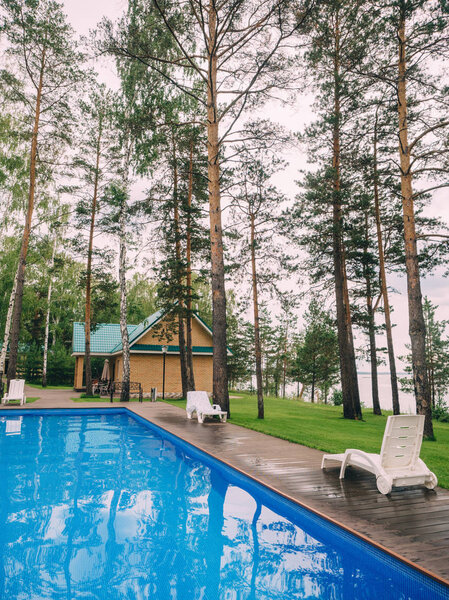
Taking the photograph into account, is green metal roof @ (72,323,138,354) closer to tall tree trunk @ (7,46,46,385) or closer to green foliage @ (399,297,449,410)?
tall tree trunk @ (7,46,46,385)

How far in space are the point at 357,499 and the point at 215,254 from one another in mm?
8995

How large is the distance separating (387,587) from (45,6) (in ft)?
65.2

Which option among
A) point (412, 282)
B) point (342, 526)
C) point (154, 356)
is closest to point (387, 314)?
point (412, 282)

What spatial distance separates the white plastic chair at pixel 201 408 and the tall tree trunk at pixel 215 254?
366 mm

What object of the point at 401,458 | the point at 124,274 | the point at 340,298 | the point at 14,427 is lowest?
the point at 14,427

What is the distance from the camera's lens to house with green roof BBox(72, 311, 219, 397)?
76.8 ft

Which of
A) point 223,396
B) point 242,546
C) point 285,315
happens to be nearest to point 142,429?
point 223,396

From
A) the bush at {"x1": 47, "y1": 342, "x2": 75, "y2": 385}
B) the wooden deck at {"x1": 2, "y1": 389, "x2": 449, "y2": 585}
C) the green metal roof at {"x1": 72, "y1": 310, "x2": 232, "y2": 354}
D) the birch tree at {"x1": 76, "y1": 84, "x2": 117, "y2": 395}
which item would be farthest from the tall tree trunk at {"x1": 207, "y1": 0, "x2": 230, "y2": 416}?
the bush at {"x1": 47, "y1": 342, "x2": 75, "y2": 385}

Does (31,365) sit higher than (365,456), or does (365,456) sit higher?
(31,365)

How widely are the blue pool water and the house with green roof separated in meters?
15.7

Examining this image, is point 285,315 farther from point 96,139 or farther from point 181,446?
point 181,446

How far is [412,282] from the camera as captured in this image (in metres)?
10.4

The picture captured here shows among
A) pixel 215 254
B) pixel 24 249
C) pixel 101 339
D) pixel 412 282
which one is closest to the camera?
pixel 412 282

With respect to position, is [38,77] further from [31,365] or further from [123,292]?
[31,365]
